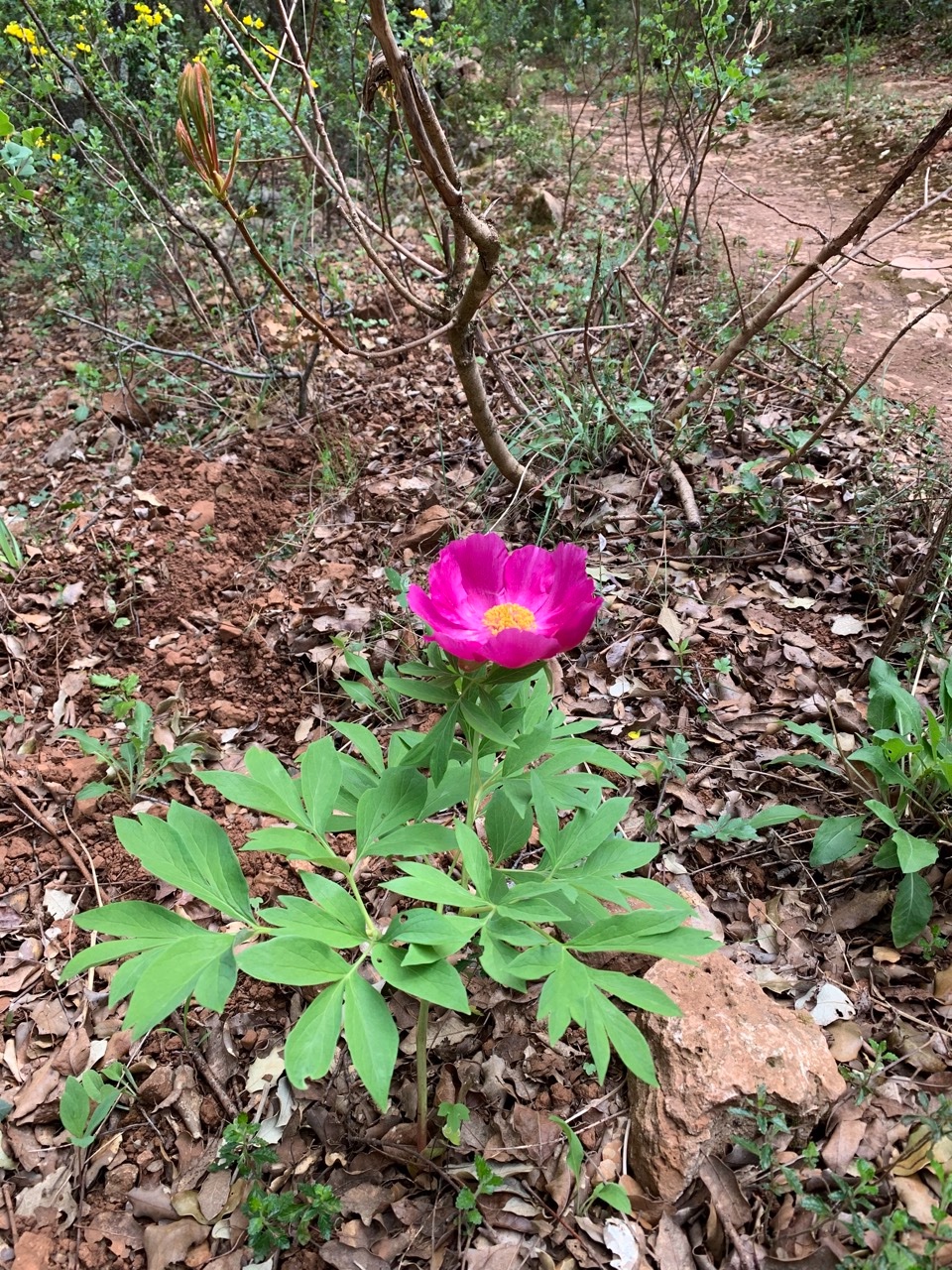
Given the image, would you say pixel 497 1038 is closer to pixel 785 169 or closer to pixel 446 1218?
pixel 446 1218

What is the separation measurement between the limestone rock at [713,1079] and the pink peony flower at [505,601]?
817 mm

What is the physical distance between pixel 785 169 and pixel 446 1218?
8141 mm

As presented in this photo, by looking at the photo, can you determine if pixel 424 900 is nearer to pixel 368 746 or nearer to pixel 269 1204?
pixel 368 746

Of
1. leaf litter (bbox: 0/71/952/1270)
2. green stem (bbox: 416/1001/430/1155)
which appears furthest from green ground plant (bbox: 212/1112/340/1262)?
green stem (bbox: 416/1001/430/1155)

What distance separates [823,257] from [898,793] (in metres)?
1.60

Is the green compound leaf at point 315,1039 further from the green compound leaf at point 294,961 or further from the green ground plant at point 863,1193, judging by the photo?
the green ground plant at point 863,1193

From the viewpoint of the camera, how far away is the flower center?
115 centimetres

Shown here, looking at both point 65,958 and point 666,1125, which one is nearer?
point 666,1125

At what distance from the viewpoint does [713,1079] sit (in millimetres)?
1325

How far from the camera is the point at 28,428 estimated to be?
13.1 ft

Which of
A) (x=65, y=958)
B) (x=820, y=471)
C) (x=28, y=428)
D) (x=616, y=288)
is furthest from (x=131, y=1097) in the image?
(x=616, y=288)

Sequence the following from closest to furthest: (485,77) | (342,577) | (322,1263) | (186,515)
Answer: (322,1263), (342,577), (186,515), (485,77)

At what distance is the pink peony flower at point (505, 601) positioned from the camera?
1.05 meters

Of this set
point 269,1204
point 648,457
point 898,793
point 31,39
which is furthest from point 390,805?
point 31,39
